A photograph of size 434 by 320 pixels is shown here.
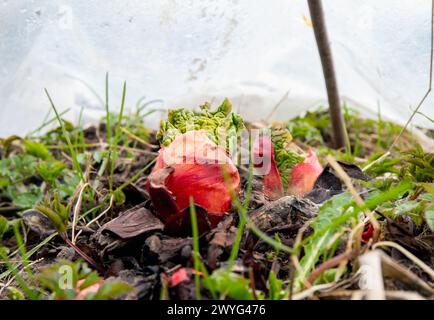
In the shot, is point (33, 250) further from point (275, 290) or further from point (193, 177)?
point (275, 290)

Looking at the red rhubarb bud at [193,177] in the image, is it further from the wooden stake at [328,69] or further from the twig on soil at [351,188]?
the wooden stake at [328,69]

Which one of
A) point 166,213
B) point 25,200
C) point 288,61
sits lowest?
point 25,200

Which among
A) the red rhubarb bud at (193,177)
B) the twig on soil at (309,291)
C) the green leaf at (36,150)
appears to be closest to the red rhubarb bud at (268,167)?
the red rhubarb bud at (193,177)

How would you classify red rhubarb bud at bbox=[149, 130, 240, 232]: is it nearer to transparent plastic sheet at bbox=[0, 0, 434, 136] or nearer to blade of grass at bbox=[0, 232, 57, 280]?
blade of grass at bbox=[0, 232, 57, 280]

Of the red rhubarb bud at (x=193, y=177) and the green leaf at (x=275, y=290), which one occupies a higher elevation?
the red rhubarb bud at (x=193, y=177)

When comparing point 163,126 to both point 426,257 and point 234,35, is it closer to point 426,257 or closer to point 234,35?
point 426,257

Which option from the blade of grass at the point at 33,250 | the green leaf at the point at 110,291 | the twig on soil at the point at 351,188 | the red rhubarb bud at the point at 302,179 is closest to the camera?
the green leaf at the point at 110,291

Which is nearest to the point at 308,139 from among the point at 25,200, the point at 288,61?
the point at 288,61

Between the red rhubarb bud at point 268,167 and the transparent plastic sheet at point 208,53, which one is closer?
the red rhubarb bud at point 268,167
